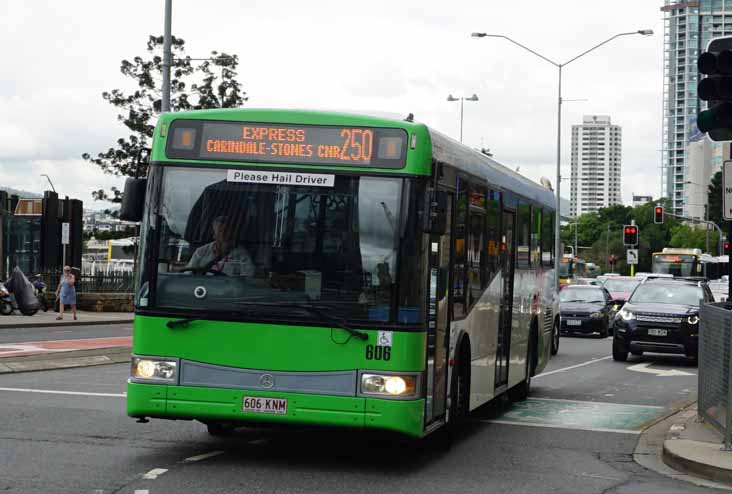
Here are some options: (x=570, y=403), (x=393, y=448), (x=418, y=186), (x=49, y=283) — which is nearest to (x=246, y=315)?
(x=418, y=186)

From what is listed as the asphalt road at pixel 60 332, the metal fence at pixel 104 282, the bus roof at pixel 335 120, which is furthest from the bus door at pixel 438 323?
the metal fence at pixel 104 282

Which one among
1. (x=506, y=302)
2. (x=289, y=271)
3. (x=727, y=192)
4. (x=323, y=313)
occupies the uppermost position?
(x=727, y=192)

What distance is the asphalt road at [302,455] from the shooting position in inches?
351

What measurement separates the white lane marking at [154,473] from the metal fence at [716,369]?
16.4 ft

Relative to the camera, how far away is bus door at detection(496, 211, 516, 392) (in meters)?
13.6

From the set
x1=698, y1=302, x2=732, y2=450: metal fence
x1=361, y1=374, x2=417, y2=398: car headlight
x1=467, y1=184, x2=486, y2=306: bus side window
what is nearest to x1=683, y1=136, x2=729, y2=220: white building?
x1=698, y1=302, x2=732, y2=450: metal fence

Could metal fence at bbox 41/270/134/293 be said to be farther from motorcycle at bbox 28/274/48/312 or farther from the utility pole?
the utility pole

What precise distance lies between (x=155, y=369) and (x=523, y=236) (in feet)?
22.0

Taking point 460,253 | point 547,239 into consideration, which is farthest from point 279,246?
point 547,239

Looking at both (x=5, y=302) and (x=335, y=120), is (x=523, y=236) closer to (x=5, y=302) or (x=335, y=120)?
(x=335, y=120)

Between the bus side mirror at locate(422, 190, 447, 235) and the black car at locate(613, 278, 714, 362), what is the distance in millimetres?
14668

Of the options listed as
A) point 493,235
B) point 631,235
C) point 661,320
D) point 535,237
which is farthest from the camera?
point 631,235

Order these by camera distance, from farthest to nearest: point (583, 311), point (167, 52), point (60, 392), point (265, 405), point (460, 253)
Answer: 1. point (583, 311)
2. point (167, 52)
3. point (60, 392)
4. point (460, 253)
5. point (265, 405)

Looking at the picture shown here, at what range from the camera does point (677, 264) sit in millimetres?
62125
